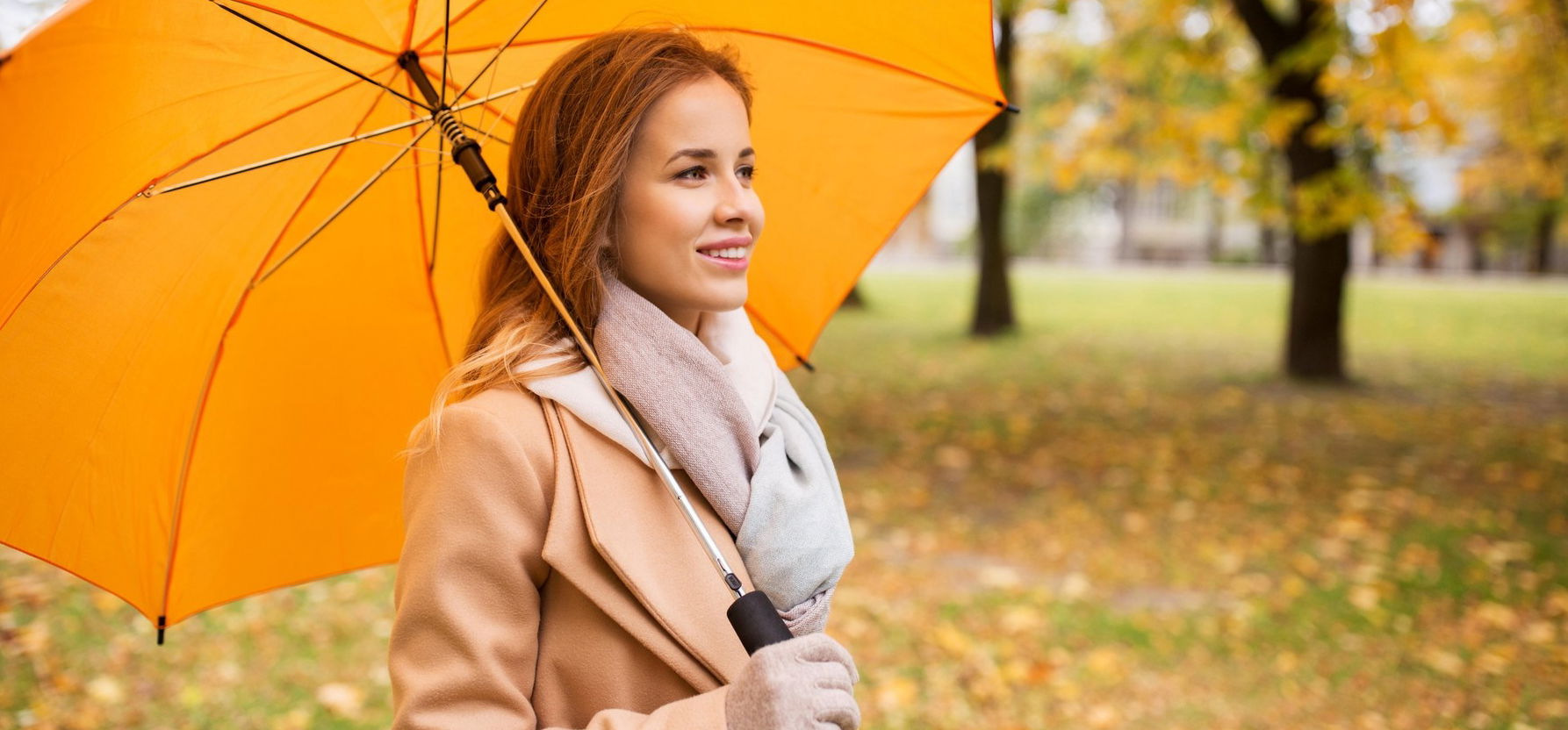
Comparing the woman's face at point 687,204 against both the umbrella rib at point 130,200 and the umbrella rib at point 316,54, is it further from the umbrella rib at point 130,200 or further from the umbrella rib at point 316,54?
the umbrella rib at point 130,200

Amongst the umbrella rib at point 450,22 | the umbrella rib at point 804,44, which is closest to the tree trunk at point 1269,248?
the umbrella rib at point 804,44

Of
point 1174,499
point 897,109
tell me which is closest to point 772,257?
point 897,109

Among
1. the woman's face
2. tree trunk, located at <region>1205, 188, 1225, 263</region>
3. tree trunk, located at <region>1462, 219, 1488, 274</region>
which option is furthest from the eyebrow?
tree trunk, located at <region>1462, 219, 1488, 274</region>

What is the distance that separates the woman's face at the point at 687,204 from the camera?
1.83 m

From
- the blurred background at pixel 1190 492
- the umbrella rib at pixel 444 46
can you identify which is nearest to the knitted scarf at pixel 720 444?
the umbrella rib at pixel 444 46

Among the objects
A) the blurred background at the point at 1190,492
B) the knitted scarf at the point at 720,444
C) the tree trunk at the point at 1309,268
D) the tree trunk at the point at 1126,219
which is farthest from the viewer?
the tree trunk at the point at 1126,219

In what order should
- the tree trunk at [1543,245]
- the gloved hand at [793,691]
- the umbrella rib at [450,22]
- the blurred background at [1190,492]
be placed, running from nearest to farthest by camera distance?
the gloved hand at [793,691] < the umbrella rib at [450,22] < the blurred background at [1190,492] < the tree trunk at [1543,245]

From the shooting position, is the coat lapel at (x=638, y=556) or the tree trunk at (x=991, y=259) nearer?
the coat lapel at (x=638, y=556)

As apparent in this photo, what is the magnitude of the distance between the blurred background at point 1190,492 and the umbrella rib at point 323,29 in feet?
5.66

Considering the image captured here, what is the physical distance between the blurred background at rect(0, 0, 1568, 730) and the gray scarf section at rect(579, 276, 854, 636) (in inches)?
93.8

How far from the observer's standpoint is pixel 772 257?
269 centimetres

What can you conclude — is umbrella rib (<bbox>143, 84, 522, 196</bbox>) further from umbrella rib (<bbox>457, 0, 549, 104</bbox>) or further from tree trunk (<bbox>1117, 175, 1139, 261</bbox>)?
tree trunk (<bbox>1117, 175, 1139, 261</bbox>)

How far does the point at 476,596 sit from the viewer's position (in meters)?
1.61

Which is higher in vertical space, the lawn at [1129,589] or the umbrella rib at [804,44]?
the umbrella rib at [804,44]
